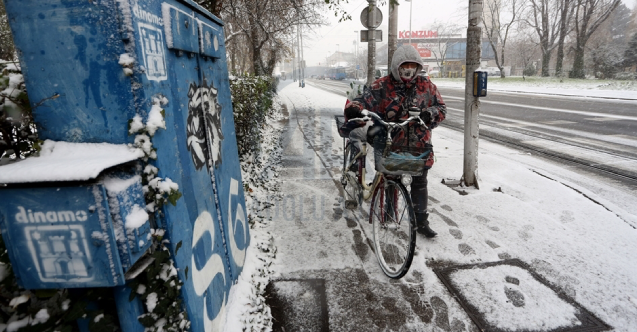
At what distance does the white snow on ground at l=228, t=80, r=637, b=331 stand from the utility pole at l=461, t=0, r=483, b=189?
38 centimetres

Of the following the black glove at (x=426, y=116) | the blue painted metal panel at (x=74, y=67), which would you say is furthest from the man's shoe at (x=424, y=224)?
the blue painted metal panel at (x=74, y=67)

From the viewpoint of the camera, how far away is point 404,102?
3.23m

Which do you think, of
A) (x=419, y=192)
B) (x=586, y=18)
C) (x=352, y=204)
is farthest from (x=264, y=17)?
(x=586, y=18)

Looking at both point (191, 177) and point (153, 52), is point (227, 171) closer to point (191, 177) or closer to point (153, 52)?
point (191, 177)

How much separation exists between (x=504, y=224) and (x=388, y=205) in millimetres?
1464

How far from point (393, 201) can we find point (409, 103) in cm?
93

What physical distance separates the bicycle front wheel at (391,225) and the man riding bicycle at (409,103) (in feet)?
1.39

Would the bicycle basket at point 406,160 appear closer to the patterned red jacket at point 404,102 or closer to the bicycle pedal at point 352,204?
the patterned red jacket at point 404,102

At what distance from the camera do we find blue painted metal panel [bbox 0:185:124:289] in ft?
3.72

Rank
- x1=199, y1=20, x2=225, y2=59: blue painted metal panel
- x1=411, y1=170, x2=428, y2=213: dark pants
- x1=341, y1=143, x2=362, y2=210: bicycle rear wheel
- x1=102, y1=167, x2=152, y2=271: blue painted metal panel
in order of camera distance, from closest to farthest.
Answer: x1=102, y1=167, x2=152, y2=271: blue painted metal panel
x1=199, y1=20, x2=225, y2=59: blue painted metal panel
x1=411, y1=170, x2=428, y2=213: dark pants
x1=341, y1=143, x2=362, y2=210: bicycle rear wheel

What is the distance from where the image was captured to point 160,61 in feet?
5.03

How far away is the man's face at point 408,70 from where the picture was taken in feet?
10.2

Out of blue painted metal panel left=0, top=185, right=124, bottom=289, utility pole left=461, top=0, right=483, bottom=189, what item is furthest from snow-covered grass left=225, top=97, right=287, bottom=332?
utility pole left=461, top=0, right=483, bottom=189

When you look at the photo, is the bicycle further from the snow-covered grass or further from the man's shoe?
the snow-covered grass
